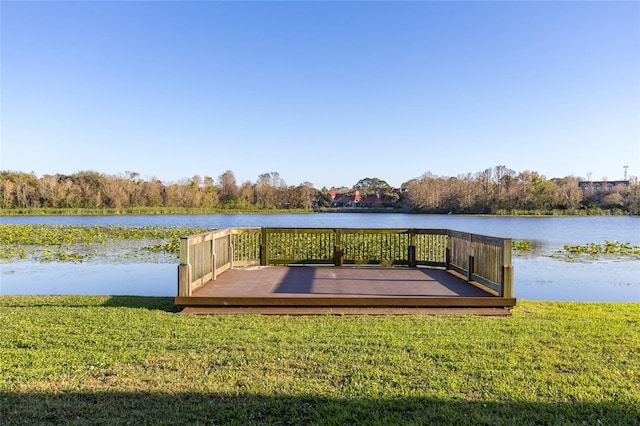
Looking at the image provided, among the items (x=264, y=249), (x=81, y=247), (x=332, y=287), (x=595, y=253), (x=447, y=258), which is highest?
(x=264, y=249)

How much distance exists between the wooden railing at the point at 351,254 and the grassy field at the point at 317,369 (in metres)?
0.77

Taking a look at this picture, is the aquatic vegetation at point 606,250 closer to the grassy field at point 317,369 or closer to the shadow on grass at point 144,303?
the grassy field at point 317,369

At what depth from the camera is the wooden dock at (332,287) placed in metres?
5.83

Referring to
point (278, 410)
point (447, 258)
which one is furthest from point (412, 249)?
point (278, 410)

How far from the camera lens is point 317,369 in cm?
351

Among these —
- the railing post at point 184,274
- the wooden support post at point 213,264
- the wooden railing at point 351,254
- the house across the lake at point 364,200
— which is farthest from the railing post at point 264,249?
the house across the lake at point 364,200

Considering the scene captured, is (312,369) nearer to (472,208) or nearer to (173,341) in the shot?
(173,341)

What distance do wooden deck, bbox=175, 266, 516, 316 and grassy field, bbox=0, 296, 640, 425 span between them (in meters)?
0.37

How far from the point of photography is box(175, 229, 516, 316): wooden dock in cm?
583

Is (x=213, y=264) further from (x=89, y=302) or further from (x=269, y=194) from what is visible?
(x=269, y=194)

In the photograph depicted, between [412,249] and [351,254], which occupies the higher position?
[412,249]

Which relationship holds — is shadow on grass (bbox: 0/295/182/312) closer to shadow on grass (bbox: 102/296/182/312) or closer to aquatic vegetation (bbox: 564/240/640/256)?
shadow on grass (bbox: 102/296/182/312)

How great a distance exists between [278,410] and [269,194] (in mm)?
75872

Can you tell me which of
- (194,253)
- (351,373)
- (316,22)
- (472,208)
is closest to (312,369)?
(351,373)
